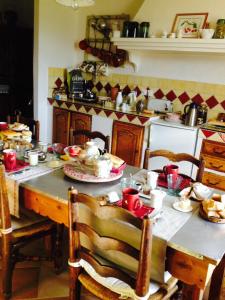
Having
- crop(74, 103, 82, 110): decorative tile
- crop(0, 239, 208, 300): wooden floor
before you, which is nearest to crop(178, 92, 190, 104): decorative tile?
crop(74, 103, 82, 110): decorative tile

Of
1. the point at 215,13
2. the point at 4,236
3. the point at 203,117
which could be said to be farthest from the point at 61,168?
the point at 215,13

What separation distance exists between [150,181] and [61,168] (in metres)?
0.58

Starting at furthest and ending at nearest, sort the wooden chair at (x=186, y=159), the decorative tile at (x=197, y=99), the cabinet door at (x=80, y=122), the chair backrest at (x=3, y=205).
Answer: the cabinet door at (x=80, y=122)
the decorative tile at (x=197, y=99)
the wooden chair at (x=186, y=159)
the chair backrest at (x=3, y=205)

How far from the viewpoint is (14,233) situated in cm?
170

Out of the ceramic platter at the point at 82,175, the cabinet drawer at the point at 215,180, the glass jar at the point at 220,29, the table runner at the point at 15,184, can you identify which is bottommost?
A: the cabinet drawer at the point at 215,180

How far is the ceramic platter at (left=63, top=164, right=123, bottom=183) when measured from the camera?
169 centimetres

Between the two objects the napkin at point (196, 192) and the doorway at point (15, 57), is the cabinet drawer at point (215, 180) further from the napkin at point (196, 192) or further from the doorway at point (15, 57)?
the doorway at point (15, 57)

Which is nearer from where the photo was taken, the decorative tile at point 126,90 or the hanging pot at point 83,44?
the decorative tile at point 126,90

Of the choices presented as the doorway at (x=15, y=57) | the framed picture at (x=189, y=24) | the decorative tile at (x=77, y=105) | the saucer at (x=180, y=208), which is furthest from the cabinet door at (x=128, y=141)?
the saucer at (x=180, y=208)

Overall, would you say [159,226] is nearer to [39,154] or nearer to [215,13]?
[39,154]

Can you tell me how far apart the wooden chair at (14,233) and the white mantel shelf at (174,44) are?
7.01ft

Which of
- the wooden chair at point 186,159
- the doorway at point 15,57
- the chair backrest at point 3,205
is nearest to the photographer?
the chair backrest at point 3,205

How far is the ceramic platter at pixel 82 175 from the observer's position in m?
1.69

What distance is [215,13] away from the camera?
288cm
